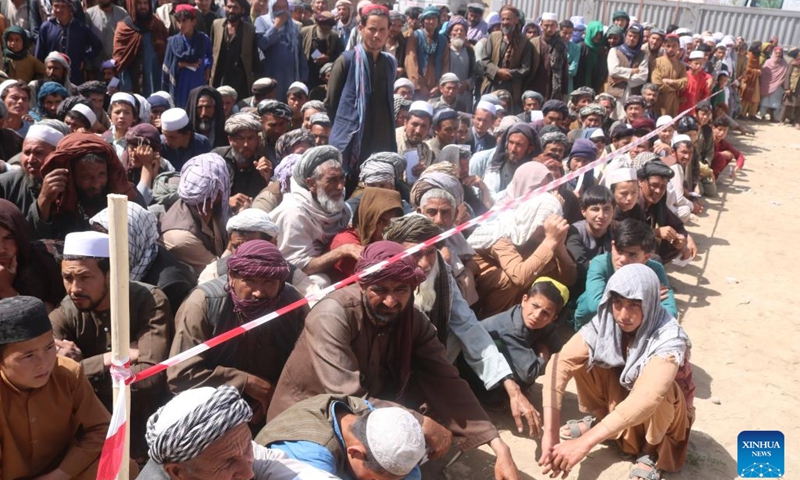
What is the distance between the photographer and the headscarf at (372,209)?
14.2 feet

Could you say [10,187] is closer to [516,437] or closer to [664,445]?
[516,437]

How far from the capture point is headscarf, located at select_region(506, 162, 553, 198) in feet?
18.4

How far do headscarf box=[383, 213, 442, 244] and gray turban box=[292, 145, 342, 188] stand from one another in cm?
82

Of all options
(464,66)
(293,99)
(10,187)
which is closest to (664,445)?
(10,187)

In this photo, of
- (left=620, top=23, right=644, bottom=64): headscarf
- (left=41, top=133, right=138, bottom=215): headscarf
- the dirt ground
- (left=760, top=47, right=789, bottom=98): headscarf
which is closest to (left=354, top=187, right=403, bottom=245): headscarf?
the dirt ground

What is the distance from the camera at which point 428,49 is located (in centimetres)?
948

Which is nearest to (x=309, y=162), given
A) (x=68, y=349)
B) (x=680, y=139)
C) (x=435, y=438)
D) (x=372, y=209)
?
(x=372, y=209)

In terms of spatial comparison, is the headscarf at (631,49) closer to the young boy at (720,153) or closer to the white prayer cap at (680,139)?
the young boy at (720,153)

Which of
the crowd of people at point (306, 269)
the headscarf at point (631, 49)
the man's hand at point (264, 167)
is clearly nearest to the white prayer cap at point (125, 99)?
the crowd of people at point (306, 269)

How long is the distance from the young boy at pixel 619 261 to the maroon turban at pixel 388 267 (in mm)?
1899

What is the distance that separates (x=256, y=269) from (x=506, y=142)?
3.69m

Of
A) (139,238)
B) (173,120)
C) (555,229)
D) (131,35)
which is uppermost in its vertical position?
(131,35)

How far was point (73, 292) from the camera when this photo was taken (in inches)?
120

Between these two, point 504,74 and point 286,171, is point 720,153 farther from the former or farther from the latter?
point 286,171
